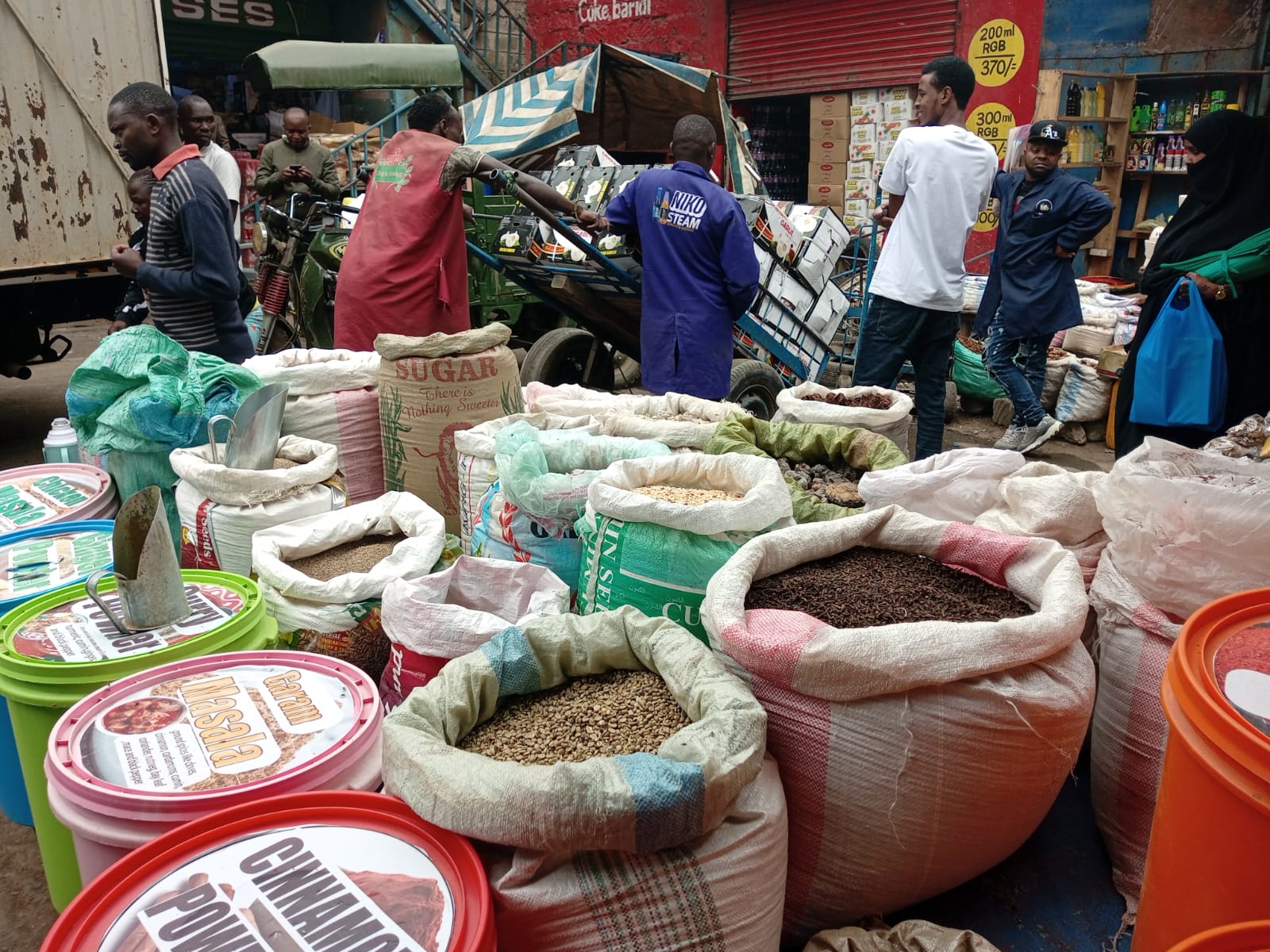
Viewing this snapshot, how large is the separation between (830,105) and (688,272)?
21.4 feet

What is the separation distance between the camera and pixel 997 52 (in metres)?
8.02

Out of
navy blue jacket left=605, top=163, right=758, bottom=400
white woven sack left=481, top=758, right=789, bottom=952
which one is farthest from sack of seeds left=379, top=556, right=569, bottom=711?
navy blue jacket left=605, top=163, right=758, bottom=400

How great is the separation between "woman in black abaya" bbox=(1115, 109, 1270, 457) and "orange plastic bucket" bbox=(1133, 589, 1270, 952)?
2.57 meters

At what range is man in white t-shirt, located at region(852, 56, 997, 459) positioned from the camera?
3.74 metres

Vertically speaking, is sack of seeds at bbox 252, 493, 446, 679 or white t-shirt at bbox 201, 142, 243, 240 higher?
white t-shirt at bbox 201, 142, 243, 240

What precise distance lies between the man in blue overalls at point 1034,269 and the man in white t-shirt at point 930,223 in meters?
1.00

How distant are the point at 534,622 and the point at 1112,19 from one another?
8.28 m

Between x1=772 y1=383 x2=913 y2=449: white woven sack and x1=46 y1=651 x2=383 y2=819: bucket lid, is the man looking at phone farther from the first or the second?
x1=46 y1=651 x2=383 y2=819: bucket lid

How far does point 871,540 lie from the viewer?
184 centimetres

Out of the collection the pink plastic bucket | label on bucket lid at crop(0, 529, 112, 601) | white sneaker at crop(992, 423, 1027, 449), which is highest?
label on bucket lid at crop(0, 529, 112, 601)

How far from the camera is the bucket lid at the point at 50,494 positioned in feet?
7.66

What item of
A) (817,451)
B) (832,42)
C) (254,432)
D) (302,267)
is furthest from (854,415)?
(832,42)

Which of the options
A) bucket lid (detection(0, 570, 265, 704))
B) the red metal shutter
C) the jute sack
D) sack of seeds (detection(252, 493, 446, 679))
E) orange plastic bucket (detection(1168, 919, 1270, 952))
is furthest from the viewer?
the red metal shutter

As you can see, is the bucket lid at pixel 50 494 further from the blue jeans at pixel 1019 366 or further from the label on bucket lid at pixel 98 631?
the blue jeans at pixel 1019 366
